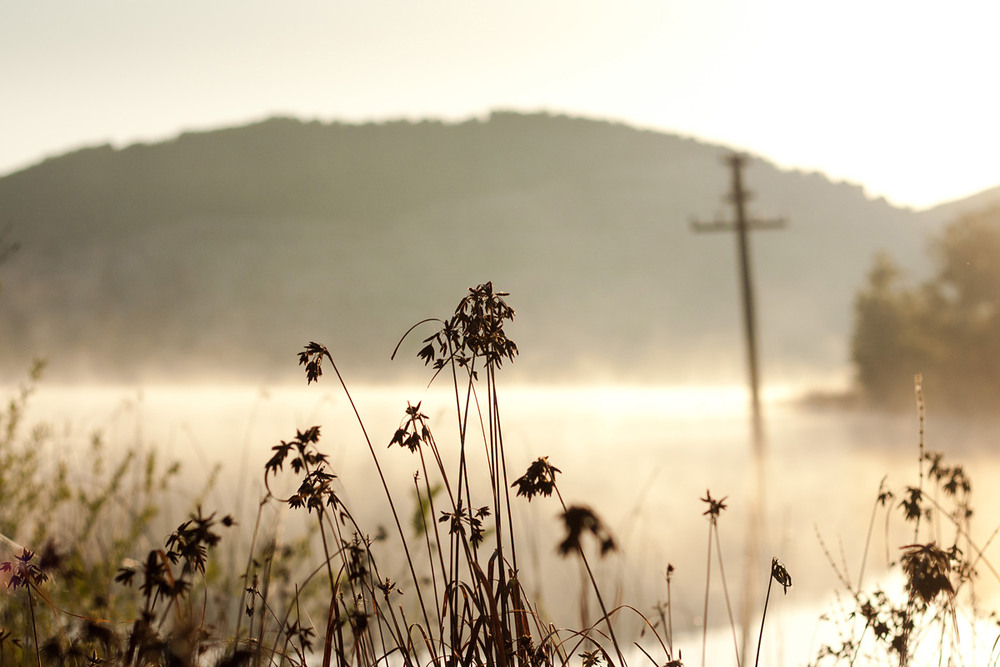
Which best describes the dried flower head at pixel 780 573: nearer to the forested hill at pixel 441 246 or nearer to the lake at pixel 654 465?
the lake at pixel 654 465

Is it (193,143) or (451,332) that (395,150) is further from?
(451,332)

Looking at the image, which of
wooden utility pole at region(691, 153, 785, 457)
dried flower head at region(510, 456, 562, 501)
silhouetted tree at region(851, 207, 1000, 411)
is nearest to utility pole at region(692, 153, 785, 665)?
wooden utility pole at region(691, 153, 785, 457)

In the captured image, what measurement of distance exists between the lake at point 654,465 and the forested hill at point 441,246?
28.5 meters

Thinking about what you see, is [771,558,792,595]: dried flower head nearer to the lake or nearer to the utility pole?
the lake

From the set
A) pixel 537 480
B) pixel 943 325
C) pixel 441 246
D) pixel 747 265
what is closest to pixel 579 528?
pixel 537 480

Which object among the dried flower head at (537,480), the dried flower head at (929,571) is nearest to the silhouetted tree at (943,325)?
the dried flower head at (929,571)

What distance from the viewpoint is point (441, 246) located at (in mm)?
83125

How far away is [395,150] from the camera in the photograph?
299ft

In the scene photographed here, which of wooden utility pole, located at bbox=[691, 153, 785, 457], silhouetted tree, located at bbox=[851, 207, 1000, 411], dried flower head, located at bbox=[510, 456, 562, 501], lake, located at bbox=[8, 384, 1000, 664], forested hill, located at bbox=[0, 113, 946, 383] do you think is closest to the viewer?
dried flower head, located at bbox=[510, 456, 562, 501]

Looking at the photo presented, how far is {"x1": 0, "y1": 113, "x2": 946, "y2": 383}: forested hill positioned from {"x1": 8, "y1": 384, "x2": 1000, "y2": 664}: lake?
28517 mm

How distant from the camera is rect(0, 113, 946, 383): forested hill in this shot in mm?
64125

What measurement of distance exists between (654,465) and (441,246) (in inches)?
2307

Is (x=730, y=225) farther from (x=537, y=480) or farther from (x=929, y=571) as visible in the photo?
(x=537, y=480)

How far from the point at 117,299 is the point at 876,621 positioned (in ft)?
220
